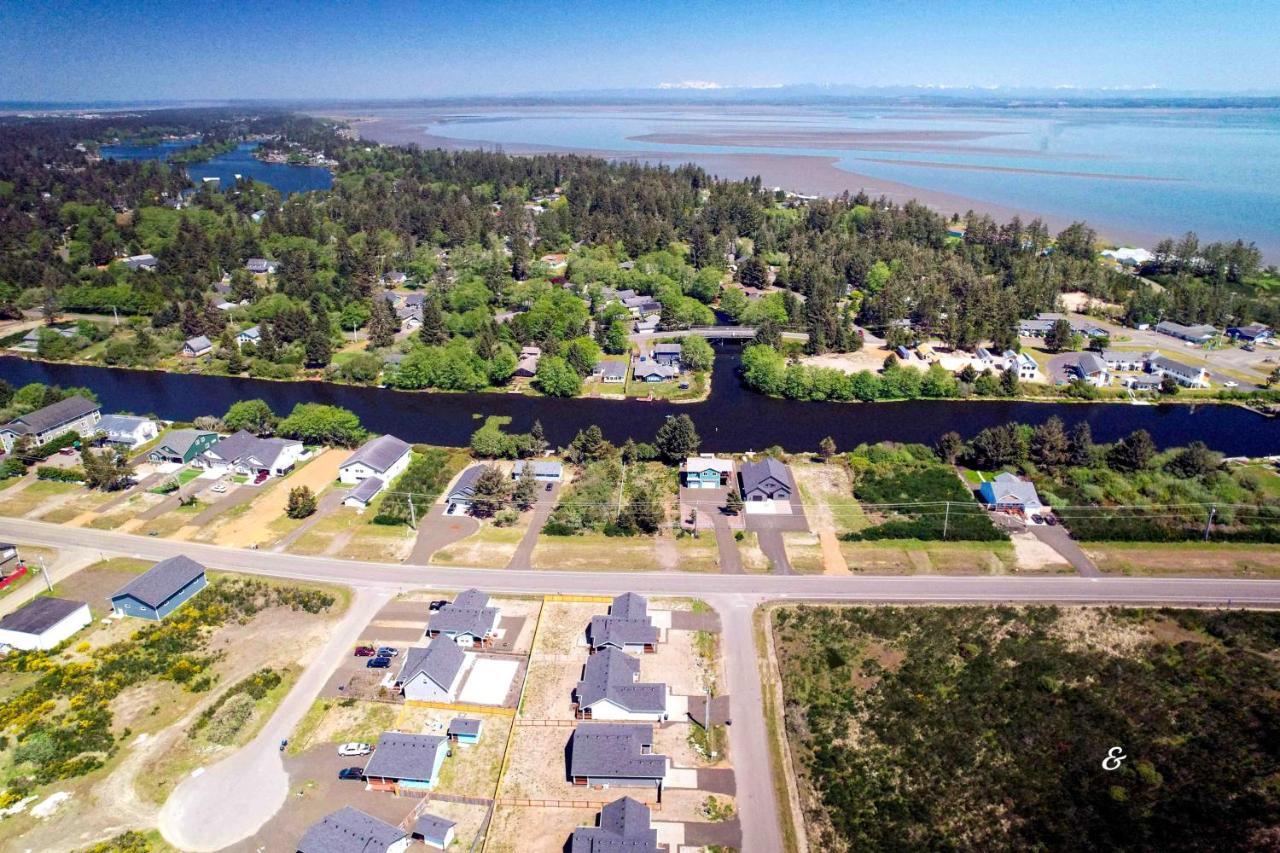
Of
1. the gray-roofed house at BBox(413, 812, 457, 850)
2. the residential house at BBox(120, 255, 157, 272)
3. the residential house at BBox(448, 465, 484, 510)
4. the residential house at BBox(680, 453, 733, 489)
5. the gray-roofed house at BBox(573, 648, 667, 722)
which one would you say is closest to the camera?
the gray-roofed house at BBox(413, 812, 457, 850)

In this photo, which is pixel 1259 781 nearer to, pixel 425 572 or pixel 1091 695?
pixel 1091 695

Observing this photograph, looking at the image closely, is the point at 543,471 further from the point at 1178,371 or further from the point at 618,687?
the point at 1178,371

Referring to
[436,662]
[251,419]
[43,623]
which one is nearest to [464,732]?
[436,662]

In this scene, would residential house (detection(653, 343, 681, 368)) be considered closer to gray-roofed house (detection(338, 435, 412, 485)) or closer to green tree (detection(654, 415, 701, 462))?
green tree (detection(654, 415, 701, 462))

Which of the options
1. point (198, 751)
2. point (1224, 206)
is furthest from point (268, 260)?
point (1224, 206)

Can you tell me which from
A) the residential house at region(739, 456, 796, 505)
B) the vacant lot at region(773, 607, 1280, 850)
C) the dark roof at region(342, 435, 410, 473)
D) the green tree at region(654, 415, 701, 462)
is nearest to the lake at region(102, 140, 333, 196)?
the dark roof at region(342, 435, 410, 473)
